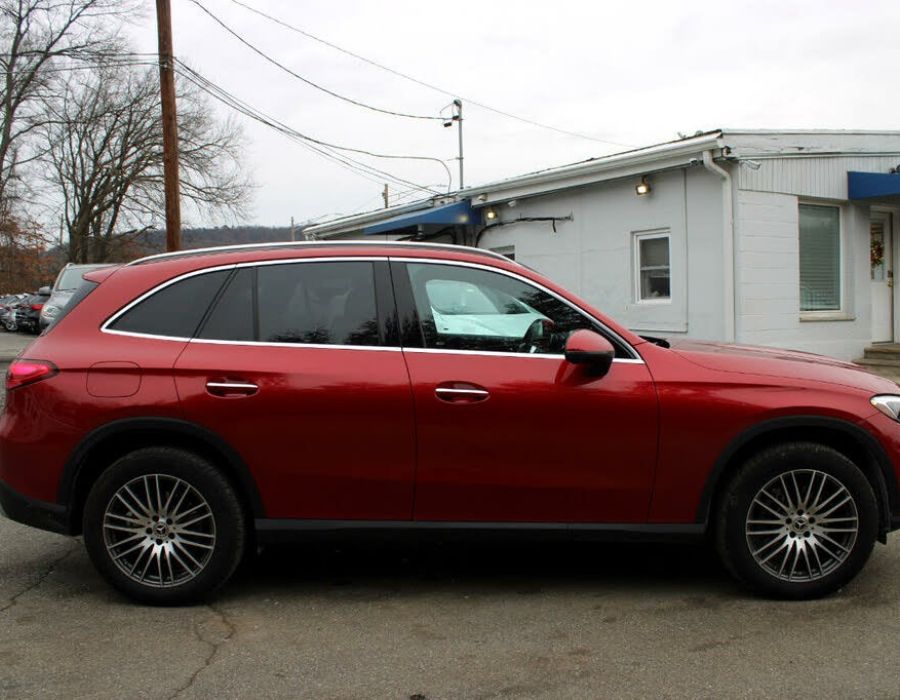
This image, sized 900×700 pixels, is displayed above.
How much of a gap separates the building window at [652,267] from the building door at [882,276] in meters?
3.34

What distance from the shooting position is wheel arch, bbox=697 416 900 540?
4031 millimetres

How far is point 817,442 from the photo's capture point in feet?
13.7

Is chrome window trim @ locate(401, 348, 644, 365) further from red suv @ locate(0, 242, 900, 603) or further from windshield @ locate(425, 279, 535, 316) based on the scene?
windshield @ locate(425, 279, 535, 316)

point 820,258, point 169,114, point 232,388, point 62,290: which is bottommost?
point 232,388

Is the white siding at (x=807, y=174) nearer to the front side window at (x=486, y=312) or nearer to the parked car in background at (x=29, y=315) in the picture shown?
the front side window at (x=486, y=312)

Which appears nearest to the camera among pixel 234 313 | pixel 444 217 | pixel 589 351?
pixel 589 351

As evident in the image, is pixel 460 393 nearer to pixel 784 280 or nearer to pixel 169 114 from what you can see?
pixel 784 280

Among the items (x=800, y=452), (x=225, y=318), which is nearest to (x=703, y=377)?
(x=800, y=452)

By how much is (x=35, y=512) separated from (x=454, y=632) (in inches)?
83.9

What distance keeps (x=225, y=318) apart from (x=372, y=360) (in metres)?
0.79

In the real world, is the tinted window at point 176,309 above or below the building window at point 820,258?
below

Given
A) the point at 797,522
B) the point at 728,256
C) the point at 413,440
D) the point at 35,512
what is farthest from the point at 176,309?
the point at 728,256

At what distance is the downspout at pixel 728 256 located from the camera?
11.3 m

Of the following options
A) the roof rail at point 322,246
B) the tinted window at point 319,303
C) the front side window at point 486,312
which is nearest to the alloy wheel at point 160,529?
the tinted window at point 319,303
